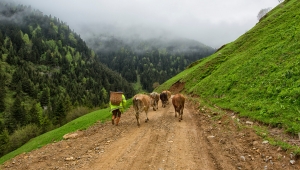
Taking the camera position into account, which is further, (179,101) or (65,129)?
(65,129)

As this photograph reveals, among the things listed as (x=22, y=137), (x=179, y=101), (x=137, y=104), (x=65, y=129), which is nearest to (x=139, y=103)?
(x=137, y=104)

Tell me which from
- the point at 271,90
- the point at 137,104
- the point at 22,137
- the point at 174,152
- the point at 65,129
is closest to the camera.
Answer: the point at 174,152

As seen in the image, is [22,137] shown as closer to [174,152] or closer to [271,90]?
[174,152]

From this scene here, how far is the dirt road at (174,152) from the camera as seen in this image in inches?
318

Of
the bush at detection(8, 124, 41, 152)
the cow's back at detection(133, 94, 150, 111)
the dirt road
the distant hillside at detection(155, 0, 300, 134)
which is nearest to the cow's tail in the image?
the cow's back at detection(133, 94, 150, 111)

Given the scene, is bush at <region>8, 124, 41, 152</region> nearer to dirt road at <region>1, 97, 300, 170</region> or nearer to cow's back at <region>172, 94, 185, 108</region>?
cow's back at <region>172, 94, 185, 108</region>

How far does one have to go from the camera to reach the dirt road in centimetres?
808

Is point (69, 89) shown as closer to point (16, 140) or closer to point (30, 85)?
point (30, 85)

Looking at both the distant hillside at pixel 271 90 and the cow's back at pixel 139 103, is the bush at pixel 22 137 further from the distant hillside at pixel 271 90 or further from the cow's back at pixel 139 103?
the distant hillside at pixel 271 90

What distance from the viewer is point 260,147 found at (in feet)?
29.5

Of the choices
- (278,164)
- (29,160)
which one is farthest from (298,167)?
(29,160)

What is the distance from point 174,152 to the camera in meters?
9.44

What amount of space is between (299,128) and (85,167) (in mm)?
9200

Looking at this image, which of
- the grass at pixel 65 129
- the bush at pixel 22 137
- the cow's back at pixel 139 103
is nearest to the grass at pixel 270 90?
the cow's back at pixel 139 103
